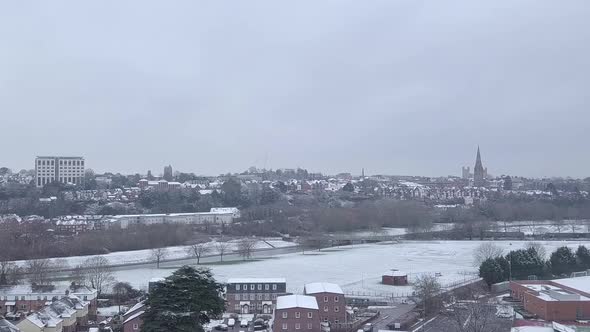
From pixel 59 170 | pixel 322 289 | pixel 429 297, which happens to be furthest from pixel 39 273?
pixel 59 170

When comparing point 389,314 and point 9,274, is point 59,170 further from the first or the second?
point 389,314

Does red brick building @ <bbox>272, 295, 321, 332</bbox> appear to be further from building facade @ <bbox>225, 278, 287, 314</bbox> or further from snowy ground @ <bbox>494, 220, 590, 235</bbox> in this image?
snowy ground @ <bbox>494, 220, 590, 235</bbox>

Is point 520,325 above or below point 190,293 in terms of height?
below

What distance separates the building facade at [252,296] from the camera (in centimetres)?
1189

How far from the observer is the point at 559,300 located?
1080cm

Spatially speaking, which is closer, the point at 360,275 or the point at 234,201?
the point at 360,275

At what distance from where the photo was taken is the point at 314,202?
134ft

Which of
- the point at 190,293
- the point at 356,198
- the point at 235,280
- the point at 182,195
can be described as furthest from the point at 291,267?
the point at 356,198

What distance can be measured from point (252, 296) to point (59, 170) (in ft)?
120

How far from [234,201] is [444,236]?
15.3 meters

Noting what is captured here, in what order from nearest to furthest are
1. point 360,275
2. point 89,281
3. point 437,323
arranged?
1. point 437,323
2. point 89,281
3. point 360,275

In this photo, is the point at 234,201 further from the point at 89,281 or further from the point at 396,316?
the point at 396,316

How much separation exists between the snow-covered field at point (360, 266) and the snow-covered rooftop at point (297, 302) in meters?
2.76

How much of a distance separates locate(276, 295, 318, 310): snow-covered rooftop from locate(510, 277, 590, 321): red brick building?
3.88m
